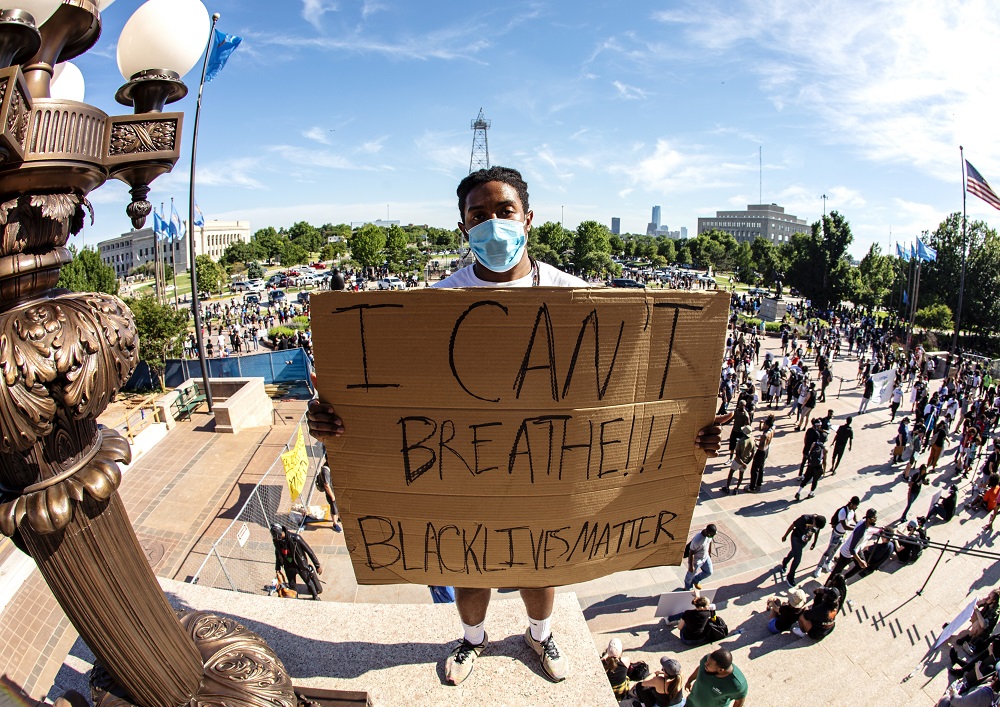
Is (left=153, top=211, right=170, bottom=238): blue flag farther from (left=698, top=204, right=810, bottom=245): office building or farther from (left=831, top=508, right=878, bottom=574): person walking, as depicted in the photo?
(left=698, top=204, right=810, bottom=245): office building

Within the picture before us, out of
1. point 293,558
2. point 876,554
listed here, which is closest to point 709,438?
point 293,558

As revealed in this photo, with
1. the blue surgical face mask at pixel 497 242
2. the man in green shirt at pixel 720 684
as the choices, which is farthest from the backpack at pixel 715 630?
the blue surgical face mask at pixel 497 242

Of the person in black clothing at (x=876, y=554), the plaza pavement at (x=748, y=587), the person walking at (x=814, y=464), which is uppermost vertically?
the person walking at (x=814, y=464)

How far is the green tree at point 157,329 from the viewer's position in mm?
19344

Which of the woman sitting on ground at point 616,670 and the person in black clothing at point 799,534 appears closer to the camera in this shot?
the woman sitting on ground at point 616,670

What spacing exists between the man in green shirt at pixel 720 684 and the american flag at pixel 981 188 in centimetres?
2273

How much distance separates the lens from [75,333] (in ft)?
5.43

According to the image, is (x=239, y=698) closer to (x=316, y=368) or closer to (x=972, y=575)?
(x=316, y=368)

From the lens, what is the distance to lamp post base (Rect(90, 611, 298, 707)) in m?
2.41

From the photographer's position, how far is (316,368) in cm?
241

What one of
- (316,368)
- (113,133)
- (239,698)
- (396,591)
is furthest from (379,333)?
(396,591)

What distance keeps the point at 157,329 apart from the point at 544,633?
68.9 feet

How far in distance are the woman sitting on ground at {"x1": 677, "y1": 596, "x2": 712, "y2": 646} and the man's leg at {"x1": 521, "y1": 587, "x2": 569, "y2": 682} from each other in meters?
3.25

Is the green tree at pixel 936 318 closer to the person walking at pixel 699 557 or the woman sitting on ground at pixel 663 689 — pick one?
the person walking at pixel 699 557
